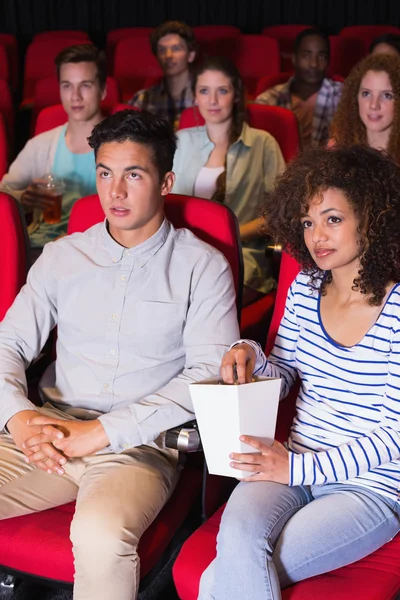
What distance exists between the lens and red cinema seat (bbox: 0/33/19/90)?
5668 mm

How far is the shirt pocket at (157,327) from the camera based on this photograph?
6.40 ft

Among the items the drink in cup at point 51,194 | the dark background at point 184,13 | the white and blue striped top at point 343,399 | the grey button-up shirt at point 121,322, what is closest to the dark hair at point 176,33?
the drink in cup at point 51,194

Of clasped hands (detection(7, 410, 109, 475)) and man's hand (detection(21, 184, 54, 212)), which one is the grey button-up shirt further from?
man's hand (detection(21, 184, 54, 212))

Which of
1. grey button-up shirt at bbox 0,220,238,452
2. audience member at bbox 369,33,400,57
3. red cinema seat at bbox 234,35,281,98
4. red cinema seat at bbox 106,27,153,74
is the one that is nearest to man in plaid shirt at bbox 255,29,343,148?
audience member at bbox 369,33,400,57

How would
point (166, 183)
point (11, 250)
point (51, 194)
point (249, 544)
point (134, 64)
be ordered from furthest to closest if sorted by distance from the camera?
1. point (134, 64)
2. point (51, 194)
3. point (11, 250)
4. point (166, 183)
5. point (249, 544)

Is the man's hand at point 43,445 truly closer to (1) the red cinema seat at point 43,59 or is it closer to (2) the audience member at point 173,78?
(2) the audience member at point 173,78

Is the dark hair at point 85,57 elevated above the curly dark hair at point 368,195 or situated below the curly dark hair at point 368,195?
above

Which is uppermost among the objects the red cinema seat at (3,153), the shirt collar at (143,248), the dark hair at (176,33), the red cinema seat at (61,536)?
the dark hair at (176,33)

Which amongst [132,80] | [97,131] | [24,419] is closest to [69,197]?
[97,131]

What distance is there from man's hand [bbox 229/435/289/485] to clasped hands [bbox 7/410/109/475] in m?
0.36

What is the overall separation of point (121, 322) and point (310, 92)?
2700mm

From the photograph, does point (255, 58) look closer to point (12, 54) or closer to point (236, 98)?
point (12, 54)

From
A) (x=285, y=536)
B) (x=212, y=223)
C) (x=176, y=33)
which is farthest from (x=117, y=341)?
(x=176, y=33)

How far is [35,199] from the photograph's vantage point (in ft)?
9.61
